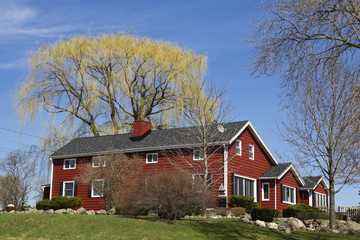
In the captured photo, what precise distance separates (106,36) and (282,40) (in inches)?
1171

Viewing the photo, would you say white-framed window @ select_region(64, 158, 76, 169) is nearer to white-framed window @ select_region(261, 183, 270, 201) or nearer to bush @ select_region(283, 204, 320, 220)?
white-framed window @ select_region(261, 183, 270, 201)

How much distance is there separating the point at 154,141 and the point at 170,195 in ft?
47.8

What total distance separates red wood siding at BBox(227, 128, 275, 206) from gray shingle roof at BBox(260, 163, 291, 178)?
300 mm

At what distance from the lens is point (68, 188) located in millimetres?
36625

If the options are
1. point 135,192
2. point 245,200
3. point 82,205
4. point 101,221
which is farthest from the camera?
point 82,205

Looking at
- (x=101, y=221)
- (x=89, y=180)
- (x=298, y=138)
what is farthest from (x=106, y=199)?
(x=298, y=138)

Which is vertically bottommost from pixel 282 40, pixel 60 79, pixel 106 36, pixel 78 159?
pixel 78 159

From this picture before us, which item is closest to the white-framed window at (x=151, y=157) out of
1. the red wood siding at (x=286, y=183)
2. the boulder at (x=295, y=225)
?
the red wood siding at (x=286, y=183)

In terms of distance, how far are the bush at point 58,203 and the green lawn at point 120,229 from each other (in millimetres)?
9957

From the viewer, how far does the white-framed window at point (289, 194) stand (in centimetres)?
3553

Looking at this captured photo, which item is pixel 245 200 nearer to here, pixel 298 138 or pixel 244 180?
pixel 244 180

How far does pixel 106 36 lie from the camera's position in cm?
4141

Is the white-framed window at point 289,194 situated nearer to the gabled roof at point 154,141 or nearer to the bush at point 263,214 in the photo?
the gabled roof at point 154,141

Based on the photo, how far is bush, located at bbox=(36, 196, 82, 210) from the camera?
31719 mm
